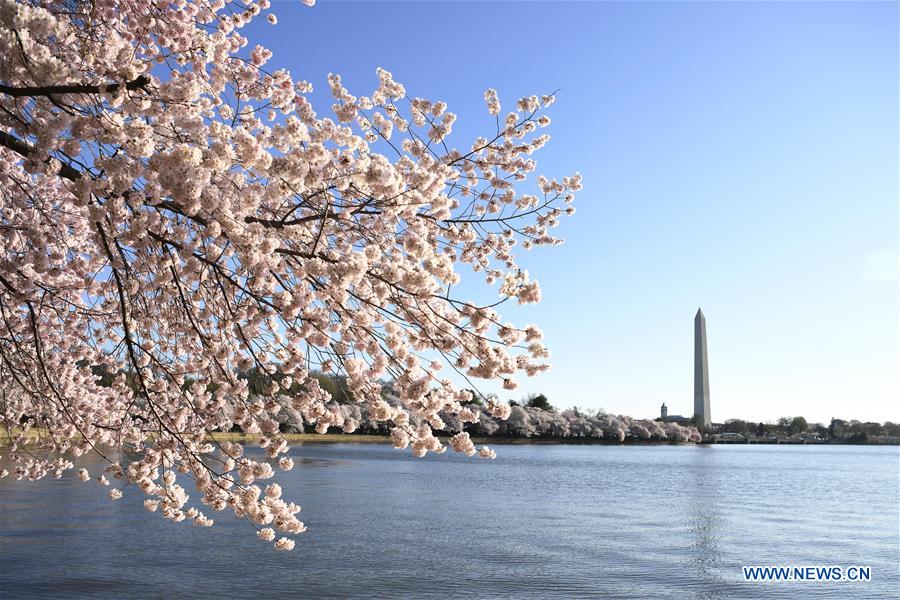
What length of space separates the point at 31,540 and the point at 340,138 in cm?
1478

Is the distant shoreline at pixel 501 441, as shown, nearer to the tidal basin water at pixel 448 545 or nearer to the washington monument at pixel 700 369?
the washington monument at pixel 700 369

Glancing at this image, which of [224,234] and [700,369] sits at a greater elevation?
[700,369]

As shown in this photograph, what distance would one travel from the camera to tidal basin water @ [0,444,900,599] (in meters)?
13.2

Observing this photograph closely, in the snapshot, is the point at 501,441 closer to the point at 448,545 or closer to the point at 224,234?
the point at 448,545

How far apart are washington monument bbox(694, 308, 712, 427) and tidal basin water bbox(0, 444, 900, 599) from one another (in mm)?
36682

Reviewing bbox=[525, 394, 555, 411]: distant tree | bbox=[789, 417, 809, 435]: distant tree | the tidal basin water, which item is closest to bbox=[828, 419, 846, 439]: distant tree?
bbox=[789, 417, 809, 435]: distant tree

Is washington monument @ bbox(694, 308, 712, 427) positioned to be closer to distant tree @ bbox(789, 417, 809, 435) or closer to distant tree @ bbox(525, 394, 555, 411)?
distant tree @ bbox(525, 394, 555, 411)

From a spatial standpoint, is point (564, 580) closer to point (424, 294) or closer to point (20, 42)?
point (424, 294)

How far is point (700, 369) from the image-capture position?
2677 inches

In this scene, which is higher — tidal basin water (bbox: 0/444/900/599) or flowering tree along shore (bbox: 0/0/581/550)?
flowering tree along shore (bbox: 0/0/581/550)

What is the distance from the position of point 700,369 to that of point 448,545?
55.8 metres

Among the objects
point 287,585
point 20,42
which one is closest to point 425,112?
point 20,42

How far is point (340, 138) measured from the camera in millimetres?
4977

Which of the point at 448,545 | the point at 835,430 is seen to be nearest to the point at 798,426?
the point at 835,430
